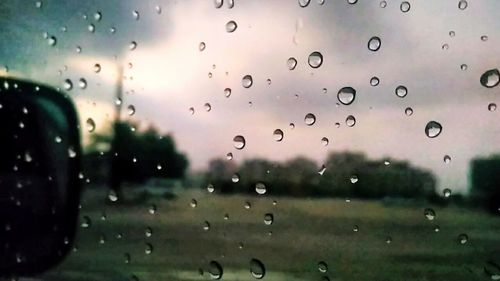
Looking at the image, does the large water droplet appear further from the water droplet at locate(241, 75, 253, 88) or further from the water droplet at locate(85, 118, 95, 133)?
the water droplet at locate(85, 118, 95, 133)

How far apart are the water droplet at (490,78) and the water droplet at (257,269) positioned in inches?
18.0

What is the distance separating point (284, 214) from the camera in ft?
4.16

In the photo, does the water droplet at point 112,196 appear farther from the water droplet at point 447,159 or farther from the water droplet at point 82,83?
the water droplet at point 447,159

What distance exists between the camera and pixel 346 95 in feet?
4.09

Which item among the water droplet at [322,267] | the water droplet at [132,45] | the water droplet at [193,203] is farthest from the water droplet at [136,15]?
the water droplet at [322,267]

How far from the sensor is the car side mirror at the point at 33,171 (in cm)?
153

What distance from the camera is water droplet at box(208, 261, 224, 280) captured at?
51.4 inches

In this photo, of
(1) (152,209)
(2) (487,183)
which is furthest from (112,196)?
(2) (487,183)

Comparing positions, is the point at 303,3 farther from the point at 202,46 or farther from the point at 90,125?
the point at 90,125

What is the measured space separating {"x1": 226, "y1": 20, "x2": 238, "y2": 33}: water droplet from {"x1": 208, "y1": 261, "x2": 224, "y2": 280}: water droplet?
0.40 m

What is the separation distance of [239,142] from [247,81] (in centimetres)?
11

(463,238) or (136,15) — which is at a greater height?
(136,15)

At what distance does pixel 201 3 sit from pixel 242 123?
237 millimetres

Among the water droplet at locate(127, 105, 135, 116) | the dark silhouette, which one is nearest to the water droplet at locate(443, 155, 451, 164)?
the dark silhouette
